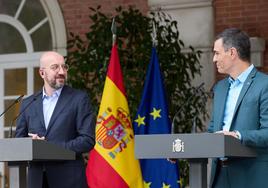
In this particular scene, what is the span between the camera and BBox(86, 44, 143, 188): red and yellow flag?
7.67 meters

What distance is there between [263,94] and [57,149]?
3.87 ft

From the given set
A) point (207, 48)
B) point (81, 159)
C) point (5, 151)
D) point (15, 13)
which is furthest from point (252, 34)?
point (5, 151)

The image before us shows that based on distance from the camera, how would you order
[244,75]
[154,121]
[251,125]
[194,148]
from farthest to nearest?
[154,121] < [244,75] < [251,125] < [194,148]

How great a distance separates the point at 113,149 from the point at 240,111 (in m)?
2.74

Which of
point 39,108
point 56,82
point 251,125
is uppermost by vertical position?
point 56,82

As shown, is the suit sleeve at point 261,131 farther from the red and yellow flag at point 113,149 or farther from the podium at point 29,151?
the red and yellow flag at point 113,149

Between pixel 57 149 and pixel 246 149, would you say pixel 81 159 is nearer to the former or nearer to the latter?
pixel 57 149

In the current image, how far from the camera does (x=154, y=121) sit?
7.80 meters

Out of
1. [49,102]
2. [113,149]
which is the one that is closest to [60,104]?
[49,102]

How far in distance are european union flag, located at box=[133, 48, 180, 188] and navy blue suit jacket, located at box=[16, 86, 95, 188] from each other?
7.21ft

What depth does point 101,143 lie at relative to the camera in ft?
25.2

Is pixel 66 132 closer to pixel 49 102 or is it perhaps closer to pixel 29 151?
pixel 49 102

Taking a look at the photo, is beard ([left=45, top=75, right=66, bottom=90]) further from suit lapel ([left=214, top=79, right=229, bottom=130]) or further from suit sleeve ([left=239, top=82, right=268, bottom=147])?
suit sleeve ([left=239, top=82, right=268, bottom=147])

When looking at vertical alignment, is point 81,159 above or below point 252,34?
below
